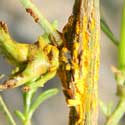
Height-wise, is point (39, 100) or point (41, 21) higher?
point (41, 21)

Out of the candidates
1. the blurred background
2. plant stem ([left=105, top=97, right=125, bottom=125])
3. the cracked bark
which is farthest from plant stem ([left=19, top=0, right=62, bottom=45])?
the blurred background

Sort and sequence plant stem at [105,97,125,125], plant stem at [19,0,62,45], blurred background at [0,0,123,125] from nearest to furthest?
plant stem at [19,0,62,45] < plant stem at [105,97,125,125] < blurred background at [0,0,123,125]

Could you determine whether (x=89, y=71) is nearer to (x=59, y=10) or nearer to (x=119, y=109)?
(x=119, y=109)

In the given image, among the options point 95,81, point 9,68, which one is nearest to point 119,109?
point 95,81

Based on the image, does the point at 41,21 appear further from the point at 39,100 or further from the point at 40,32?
the point at 40,32

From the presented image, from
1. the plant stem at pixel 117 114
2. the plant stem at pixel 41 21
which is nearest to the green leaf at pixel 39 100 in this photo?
the plant stem at pixel 117 114

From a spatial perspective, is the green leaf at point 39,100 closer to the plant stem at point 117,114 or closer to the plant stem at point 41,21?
the plant stem at point 117,114

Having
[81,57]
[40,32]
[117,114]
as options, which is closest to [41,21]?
[81,57]

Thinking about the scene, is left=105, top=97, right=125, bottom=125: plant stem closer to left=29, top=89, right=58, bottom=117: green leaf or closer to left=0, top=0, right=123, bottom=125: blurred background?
left=29, top=89, right=58, bottom=117: green leaf
